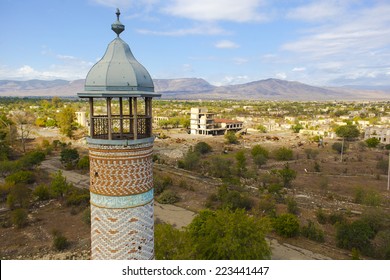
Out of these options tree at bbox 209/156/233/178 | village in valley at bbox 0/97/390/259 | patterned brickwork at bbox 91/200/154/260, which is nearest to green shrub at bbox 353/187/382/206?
village in valley at bbox 0/97/390/259

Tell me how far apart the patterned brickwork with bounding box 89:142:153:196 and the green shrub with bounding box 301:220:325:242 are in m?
16.5

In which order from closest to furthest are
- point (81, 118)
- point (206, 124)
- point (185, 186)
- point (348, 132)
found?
point (185, 186)
point (348, 132)
point (206, 124)
point (81, 118)

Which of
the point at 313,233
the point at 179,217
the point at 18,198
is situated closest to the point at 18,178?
the point at 18,198

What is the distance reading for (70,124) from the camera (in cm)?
6456

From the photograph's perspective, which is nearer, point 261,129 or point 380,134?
point 380,134

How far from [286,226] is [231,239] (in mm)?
8516

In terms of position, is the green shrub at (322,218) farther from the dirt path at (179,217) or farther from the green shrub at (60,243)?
the green shrub at (60,243)

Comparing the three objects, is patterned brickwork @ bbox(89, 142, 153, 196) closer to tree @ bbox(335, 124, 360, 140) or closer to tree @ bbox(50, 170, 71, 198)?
tree @ bbox(50, 170, 71, 198)

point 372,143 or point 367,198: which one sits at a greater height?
→ point 372,143

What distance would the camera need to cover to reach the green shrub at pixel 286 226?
65.8ft

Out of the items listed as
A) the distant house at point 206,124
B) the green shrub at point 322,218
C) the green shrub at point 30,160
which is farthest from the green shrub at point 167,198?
the distant house at point 206,124

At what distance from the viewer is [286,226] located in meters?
20.1

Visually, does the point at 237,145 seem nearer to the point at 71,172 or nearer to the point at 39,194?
the point at 71,172

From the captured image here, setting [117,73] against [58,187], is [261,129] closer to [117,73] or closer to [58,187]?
[58,187]
